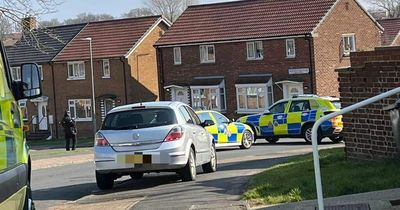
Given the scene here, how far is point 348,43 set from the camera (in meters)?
43.8

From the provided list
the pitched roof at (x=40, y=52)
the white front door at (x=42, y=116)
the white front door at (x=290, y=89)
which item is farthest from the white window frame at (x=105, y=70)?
the white front door at (x=290, y=89)

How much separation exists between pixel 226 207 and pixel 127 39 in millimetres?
41603

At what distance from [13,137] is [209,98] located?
3928 centimetres

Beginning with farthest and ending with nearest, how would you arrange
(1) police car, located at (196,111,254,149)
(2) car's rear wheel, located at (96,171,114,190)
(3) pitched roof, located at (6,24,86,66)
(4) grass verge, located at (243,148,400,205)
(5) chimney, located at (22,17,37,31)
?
(3) pitched roof, located at (6,24,86,66) < (1) police car, located at (196,111,254,149) < (5) chimney, located at (22,17,37,31) < (2) car's rear wheel, located at (96,171,114,190) < (4) grass verge, located at (243,148,400,205)

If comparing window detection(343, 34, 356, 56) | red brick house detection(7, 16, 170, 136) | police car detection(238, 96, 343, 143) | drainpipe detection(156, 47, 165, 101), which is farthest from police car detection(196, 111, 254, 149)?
red brick house detection(7, 16, 170, 136)

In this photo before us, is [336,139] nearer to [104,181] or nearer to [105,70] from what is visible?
[104,181]

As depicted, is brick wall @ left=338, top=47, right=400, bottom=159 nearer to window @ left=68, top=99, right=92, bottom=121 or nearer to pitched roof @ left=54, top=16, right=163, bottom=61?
pitched roof @ left=54, top=16, right=163, bottom=61

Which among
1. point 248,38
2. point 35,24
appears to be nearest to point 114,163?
point 35,24

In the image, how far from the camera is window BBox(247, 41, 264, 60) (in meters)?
42.8

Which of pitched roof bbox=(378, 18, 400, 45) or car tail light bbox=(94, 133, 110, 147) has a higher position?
pitched roof bbox=(378, 18, 400, 45)

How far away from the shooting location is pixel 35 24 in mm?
22578

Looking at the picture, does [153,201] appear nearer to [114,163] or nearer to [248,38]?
[114,163]

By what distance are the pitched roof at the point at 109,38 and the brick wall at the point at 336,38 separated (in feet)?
44.8

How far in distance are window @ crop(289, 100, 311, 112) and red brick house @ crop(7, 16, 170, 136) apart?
977 inches
